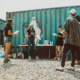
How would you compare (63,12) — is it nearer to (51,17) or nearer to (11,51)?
(51,17)

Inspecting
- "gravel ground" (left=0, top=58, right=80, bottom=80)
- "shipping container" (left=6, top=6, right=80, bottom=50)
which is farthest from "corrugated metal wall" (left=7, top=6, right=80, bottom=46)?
"gravel ground" (left=0, top=58, right=80, bottom=80)

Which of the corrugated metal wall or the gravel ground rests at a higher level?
the corrugated metal wall

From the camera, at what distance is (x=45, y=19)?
805 centimetres

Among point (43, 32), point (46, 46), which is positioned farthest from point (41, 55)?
point (43, 32)

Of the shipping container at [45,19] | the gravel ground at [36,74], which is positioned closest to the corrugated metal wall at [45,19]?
the shipping container at [45,19]

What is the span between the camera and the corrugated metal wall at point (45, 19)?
770 centimetres

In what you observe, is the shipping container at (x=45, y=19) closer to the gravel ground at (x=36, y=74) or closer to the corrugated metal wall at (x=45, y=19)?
the corrugated metal wall at (x=45, y=19)

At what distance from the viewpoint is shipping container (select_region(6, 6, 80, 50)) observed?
303 inches

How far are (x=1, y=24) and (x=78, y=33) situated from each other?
14436 millimetres

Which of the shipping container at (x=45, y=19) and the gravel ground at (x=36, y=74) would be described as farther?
the shipping container at (x=45, y=19)

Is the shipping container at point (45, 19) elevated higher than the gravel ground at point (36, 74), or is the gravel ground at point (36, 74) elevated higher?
the shipping container at point (45, 19)

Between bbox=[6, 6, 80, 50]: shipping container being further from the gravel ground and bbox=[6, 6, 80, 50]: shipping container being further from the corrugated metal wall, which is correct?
the gravel ground

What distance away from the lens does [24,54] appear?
7707 mm

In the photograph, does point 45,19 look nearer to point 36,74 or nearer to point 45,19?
point 45,19
